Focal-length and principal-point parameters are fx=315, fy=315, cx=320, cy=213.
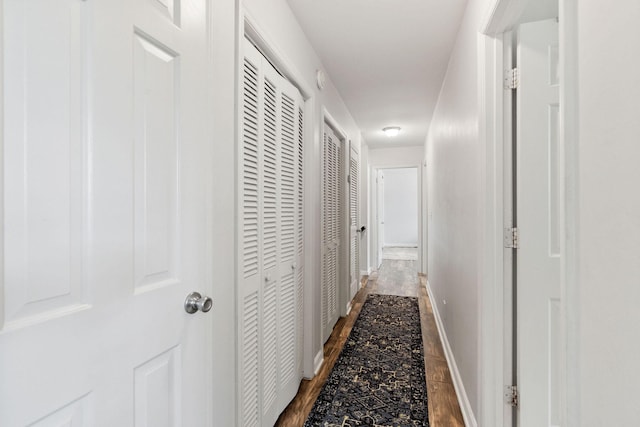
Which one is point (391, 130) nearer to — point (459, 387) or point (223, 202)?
point (459, 387)

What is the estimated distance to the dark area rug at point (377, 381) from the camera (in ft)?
6.03

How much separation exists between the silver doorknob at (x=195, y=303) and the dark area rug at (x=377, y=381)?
4.05ft

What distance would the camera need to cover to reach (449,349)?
2520 millimetres

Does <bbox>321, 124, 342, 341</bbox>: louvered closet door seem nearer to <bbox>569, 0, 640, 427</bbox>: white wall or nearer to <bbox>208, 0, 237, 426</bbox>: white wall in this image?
<bbox>208, 0, 237, 426</bbox>: white wall

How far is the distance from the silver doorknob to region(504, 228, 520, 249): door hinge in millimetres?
1298

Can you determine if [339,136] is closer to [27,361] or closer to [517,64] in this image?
[517,64]

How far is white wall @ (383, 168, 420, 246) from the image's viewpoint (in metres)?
10.0

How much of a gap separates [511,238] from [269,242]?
1.18 meters

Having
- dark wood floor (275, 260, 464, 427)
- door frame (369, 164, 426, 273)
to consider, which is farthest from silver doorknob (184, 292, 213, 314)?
door frame (369, 164, 426, 273)

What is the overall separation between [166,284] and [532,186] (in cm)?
149

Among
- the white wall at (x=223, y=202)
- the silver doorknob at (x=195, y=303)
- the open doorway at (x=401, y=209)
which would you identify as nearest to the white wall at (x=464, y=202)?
the white wall at (x=223, y=202)

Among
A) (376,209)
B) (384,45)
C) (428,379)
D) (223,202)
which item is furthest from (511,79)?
(376,209)

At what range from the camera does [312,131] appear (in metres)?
2.28

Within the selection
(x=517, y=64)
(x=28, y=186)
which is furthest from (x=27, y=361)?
(x=517, y=64)
